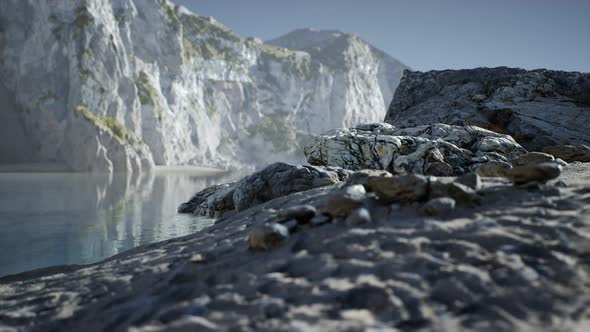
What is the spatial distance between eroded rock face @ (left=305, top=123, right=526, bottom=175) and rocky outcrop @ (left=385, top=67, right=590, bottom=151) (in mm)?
3324

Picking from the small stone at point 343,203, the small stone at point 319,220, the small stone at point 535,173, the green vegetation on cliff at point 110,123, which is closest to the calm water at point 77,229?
the small stone at point 319,220

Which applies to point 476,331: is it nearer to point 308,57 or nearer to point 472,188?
point 472,188

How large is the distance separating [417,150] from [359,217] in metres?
7.68

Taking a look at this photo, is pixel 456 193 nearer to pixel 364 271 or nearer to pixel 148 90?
pixel 364 271

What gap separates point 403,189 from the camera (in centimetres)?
504

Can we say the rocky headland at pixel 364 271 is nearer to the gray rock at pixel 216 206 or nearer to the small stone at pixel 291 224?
the small stone at pixel 291 224

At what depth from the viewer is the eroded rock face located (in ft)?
37.5

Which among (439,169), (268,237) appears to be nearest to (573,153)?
(439,169)

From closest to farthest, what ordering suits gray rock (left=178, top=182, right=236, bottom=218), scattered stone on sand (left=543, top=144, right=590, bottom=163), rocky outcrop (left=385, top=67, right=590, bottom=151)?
scattered stone on sand (left=543, top=144, right=590, bottom=163), gray rock (left=178, top=182, right=236, bottom=218), rocky outcrop (left=385, top=67, right=590, bottom=151)

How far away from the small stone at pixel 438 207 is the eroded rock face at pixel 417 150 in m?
6.03

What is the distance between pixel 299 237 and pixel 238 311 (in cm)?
137

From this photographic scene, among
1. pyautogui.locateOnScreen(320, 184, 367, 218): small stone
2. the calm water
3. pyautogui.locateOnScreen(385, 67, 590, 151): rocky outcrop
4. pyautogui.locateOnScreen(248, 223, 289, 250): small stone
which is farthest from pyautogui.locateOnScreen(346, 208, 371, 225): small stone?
pyautogui.locateOnScreen(385, 67, 590, 151): rocky outcrop

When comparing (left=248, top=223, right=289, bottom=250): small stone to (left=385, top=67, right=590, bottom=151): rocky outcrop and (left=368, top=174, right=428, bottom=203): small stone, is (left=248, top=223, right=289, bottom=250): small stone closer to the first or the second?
(left=368, top=174, right=428, bottom=203): small stone

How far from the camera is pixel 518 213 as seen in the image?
4.50 m
